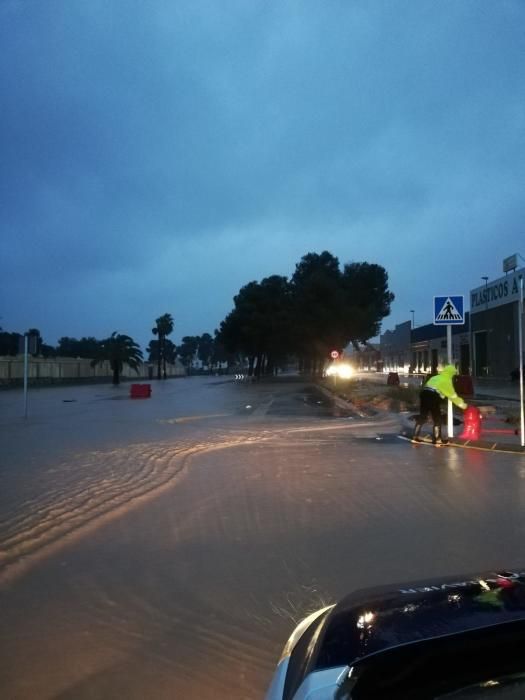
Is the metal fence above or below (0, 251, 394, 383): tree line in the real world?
below

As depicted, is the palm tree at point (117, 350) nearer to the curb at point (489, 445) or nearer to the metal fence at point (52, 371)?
the metal fence at point (52, 371)

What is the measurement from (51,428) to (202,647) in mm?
15511

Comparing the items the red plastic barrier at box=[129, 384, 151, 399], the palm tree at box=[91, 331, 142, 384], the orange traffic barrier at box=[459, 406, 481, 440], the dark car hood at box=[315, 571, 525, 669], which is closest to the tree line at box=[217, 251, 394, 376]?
the palm tree at box=[91, 331, 142, 384]

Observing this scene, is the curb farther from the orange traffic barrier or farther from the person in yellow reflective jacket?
the person in yellow reflective jacket

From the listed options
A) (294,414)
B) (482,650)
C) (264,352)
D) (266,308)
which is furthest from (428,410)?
(264,352)

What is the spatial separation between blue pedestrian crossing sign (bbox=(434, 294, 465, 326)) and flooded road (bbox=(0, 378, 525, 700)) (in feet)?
9.08

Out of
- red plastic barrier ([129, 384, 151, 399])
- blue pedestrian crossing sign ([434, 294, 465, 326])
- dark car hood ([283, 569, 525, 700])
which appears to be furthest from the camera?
red plastic barrier ([129, 384, 151, 399])

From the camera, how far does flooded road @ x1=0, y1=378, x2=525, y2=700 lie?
4.25 meters

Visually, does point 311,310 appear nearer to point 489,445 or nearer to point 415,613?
point 489,445

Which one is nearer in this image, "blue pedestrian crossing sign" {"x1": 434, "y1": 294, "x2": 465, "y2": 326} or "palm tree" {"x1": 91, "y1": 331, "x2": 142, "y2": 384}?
"blue pedestrian crossing sign" {"x1": 434, "y1": 294, "x2": 465, "y2": 326}

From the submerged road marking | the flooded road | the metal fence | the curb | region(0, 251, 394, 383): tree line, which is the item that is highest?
region(0, 251, 394, 383): tree line

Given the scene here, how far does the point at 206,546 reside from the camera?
6.77m

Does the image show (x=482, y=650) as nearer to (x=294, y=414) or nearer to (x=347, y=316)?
(x=294, y=414)

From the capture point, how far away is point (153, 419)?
2200 cm
